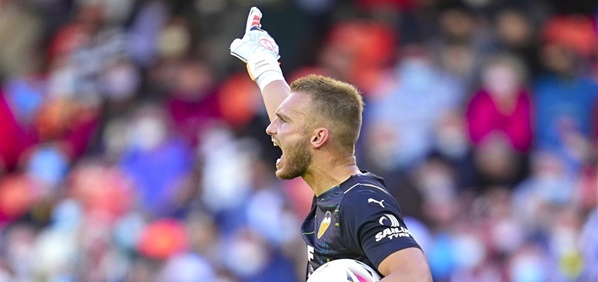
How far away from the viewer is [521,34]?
11.8 meters

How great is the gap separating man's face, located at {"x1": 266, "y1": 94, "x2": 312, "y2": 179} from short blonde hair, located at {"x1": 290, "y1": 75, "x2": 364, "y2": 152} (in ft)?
0.16

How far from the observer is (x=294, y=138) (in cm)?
525

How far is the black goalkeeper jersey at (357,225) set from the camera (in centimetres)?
480

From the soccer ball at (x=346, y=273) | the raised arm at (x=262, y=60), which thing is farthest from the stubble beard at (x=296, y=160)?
the raised arm at (x=262, y=60)

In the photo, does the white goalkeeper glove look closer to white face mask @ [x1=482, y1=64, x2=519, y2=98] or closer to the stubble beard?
the stubble beard

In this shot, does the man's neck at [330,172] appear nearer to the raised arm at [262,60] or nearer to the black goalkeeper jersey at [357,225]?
the black goalkeeper jersey at [357,225]

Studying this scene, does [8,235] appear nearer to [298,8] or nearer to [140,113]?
[140,113]

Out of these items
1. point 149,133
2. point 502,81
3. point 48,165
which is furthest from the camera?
point 48,165

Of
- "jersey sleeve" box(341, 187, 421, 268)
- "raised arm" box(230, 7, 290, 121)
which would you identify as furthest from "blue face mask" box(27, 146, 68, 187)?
"jersey sleeve" box(341, 187, 421, 268)

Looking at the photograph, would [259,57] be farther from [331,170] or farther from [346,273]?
[346,273]

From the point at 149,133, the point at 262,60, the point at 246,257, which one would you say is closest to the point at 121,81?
the point at 149,133

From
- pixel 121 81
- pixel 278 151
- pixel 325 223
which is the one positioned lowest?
pixel 325 223

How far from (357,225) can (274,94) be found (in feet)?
3.93

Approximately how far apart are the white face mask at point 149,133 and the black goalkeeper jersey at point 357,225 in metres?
7.51
